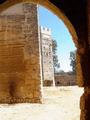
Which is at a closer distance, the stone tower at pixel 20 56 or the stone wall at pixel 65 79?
the stone tower at pixel 20 56

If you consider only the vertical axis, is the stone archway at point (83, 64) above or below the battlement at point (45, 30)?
below

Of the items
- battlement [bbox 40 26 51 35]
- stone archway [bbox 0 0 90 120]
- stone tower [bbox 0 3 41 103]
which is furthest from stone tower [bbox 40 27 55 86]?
stone archway [bbox 0 0 90 120]

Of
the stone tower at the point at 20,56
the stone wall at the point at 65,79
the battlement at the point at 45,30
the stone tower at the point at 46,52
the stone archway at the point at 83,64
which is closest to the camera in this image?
the stone archway at the point at 83,64

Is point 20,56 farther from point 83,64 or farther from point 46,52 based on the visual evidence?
point 46,52

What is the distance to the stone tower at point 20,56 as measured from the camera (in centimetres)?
1259

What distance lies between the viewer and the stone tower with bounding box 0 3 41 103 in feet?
41.3

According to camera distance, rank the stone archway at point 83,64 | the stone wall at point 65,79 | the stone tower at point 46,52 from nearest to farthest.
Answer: the stone archway at point 83,64
the stone wall at point 65,79
the stone tower at point 46,52

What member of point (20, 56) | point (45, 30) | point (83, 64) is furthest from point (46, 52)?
point (83, 64)

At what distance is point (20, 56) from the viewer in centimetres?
1300

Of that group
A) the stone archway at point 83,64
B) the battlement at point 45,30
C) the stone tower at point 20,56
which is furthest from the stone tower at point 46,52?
the stone archway at point 83,64

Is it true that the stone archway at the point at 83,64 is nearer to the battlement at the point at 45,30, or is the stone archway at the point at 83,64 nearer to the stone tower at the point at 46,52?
the stone tower at the point at 46,52

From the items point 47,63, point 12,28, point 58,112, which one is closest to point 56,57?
point 47,63

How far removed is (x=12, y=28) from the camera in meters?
13.2

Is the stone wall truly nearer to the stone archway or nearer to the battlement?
the battlement
